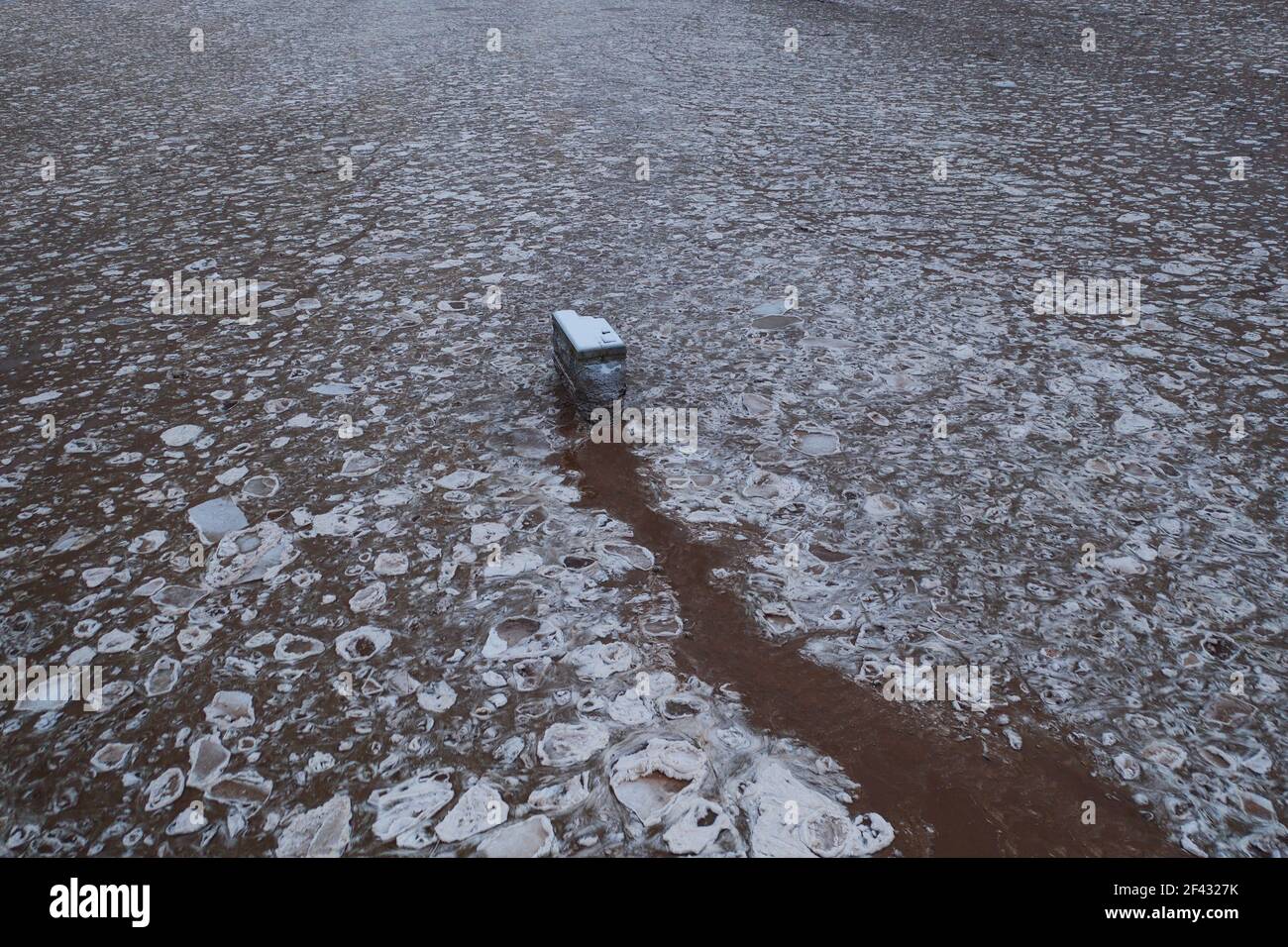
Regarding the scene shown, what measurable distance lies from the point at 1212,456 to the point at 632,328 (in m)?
2.22

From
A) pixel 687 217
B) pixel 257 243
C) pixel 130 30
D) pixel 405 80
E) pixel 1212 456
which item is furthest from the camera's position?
pixel 130 30

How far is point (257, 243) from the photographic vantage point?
4738mm

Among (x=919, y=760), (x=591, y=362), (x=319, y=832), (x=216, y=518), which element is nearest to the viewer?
(x=319, y=832)

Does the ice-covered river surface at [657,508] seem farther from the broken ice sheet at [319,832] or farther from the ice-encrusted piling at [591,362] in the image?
the ice-encrusted piling at [591,362]

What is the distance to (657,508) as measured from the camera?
268 cm

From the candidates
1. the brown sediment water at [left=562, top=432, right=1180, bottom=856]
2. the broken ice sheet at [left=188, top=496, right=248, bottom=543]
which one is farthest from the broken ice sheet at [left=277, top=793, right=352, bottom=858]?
the broken ice sheet at [left=188, top=496, right=248, bottom=543]

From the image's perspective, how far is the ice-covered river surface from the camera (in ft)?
6.06

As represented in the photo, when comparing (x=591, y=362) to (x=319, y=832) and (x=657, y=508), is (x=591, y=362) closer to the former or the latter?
(x=657, y=508)

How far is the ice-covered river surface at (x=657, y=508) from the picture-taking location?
185cm

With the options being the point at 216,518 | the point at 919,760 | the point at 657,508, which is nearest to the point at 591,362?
the point at 657,508

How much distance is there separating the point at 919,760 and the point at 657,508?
1.09 meters
